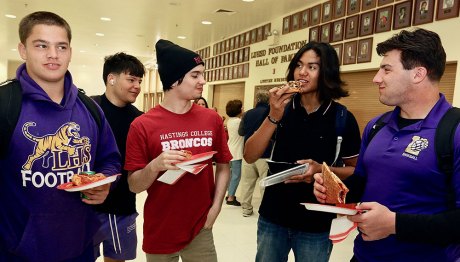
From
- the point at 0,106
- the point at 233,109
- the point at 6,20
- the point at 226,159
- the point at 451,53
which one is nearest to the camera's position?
the point at 0,106

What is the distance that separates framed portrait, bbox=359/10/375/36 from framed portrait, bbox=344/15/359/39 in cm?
8

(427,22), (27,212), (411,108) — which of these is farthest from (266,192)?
(427,22)

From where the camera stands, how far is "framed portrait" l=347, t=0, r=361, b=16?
5567 mm

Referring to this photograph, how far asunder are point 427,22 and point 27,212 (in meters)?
4.76

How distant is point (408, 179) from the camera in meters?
1.31

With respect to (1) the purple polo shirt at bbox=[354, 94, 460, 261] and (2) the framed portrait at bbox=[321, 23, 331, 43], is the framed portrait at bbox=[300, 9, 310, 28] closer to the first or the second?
(2) the framed portrait at bbox=[321, 23, 331, 43]

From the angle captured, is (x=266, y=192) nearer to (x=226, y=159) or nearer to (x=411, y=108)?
(x=226, y=159)

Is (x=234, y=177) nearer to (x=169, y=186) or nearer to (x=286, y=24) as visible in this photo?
(x=286, y=24)

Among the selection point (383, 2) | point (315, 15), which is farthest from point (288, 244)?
point (315, 15)

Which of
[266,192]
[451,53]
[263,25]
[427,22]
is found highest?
[263,25]

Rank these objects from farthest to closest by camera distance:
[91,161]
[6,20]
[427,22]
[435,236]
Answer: [6,20]
[427,22]
[91,161]
[435,236]

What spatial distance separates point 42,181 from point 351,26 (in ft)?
17.5

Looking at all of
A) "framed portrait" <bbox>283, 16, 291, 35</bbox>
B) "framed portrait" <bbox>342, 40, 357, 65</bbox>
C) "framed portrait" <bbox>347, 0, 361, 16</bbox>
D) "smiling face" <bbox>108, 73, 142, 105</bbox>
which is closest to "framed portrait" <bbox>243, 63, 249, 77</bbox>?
"framed portrait" <bbox>283, 16, 291, 35</bbox>

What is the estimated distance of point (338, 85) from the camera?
1937mm
